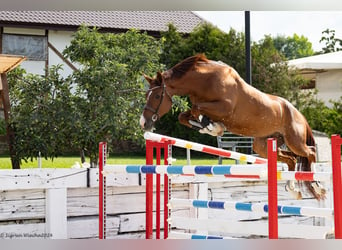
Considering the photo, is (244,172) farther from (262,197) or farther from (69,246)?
(262,197)

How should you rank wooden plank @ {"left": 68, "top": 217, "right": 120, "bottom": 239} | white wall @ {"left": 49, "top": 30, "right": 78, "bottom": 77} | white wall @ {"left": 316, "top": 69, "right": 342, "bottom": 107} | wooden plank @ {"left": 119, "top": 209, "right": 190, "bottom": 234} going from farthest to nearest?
white wall @ {"left": 316, "top": 69, "right": 342, "bottom": 107} → white wall @ {"left": 49, "top": 30, "right": 78, "bottom": 77} → wooden plank @ {"left": 119, "top": 209, "right": 190, "bottom": 234} → wooden plank @ {"left": 68, "top": 217, "right": 120, "bottom": 239}

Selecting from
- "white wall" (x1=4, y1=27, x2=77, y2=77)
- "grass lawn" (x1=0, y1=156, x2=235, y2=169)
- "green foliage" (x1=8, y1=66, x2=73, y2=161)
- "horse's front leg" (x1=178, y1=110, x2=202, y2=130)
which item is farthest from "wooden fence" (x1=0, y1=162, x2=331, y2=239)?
"white wall" (x1=4, y1=27, x2=77, y2=77)

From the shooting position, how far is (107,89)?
5051 mm

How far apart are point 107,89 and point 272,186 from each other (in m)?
Answer: 2.72

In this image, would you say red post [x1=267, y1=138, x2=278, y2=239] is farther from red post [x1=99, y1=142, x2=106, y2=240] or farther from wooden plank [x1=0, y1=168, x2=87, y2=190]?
wooden plank [x1=0, y1=168, x2=87, y2=190]

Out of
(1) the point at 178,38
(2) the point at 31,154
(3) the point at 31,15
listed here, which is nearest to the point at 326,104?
(1) the point at 178,38

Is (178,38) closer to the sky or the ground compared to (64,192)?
closer to the sky

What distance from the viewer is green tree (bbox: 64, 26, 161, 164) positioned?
5.05m

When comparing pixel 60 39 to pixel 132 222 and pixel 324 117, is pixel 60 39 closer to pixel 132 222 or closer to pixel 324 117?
pixel 324 117

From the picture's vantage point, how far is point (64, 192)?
3271 mm

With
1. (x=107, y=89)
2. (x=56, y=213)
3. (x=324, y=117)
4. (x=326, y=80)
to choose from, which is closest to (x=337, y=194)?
(x=56, y=213)

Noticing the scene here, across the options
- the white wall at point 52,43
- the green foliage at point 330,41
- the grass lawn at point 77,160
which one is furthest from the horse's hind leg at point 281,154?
the green foliage at point 330,41

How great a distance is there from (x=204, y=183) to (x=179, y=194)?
0.15m

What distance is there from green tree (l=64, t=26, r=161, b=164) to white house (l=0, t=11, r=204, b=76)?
6.37 ft
